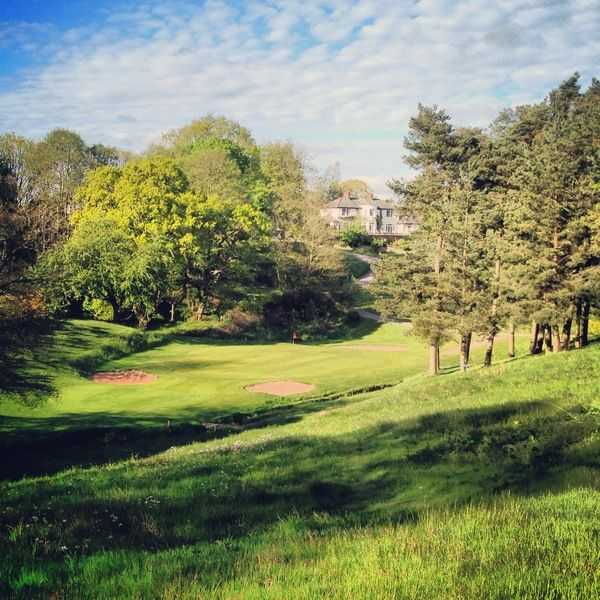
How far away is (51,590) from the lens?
5.95m

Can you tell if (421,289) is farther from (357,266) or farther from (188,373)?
(357,266)

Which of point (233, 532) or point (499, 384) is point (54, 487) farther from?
point (499, 384)

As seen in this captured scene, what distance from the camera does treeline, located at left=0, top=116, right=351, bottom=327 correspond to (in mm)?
63656

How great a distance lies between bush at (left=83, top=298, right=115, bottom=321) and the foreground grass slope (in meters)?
46.1

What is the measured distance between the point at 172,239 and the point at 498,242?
40.5 meters

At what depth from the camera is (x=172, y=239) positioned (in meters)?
69.4

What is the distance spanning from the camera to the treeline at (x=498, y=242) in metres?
38.2

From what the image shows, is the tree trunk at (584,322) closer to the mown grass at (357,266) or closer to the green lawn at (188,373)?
the green lawn at (188,373)

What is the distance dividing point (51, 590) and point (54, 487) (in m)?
9.04

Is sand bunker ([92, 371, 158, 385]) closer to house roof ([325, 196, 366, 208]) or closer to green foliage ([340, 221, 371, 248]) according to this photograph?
green foliage ([340, 221, 371, 248])

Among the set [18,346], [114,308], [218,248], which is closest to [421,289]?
[18,346]

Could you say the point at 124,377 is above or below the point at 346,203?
below

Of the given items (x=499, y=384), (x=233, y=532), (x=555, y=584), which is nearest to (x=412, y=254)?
(x=499, y=384)

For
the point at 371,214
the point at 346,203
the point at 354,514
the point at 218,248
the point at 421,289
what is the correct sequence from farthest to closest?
the point at 346,203 < the point at 371,214 < the point at 218,248 < the point at 421,289 < the point at 354,514
